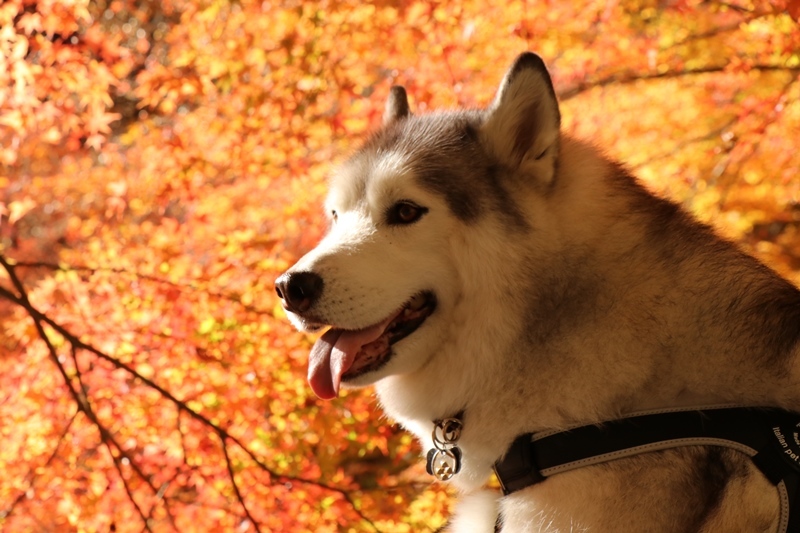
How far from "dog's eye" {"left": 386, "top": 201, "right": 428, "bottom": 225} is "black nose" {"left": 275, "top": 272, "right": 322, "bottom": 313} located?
359mm

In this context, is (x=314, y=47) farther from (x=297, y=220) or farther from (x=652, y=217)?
(x=652, y=217)

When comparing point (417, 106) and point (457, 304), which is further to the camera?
point (417, 106)

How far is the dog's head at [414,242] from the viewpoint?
2279 mm

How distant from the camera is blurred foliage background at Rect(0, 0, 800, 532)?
14.2ft

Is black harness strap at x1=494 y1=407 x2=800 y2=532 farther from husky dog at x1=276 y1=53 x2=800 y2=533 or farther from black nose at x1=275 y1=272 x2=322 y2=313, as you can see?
black nose at x1=275 y1=272 x2=322 y2=313

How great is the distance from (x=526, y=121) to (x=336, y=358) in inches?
40.3

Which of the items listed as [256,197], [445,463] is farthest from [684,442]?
[256,197]

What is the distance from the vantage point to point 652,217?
236 centimetres

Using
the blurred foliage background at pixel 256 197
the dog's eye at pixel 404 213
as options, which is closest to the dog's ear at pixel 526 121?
Result: the dog's eye at pixel 404 213

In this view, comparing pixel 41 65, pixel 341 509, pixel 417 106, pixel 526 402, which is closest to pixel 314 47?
pixel 417 106

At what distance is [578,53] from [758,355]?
4.11 m

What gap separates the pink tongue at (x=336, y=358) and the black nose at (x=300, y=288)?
19 cm

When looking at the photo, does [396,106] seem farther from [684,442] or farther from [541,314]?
[684,442]

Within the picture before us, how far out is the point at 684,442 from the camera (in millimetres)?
2002
